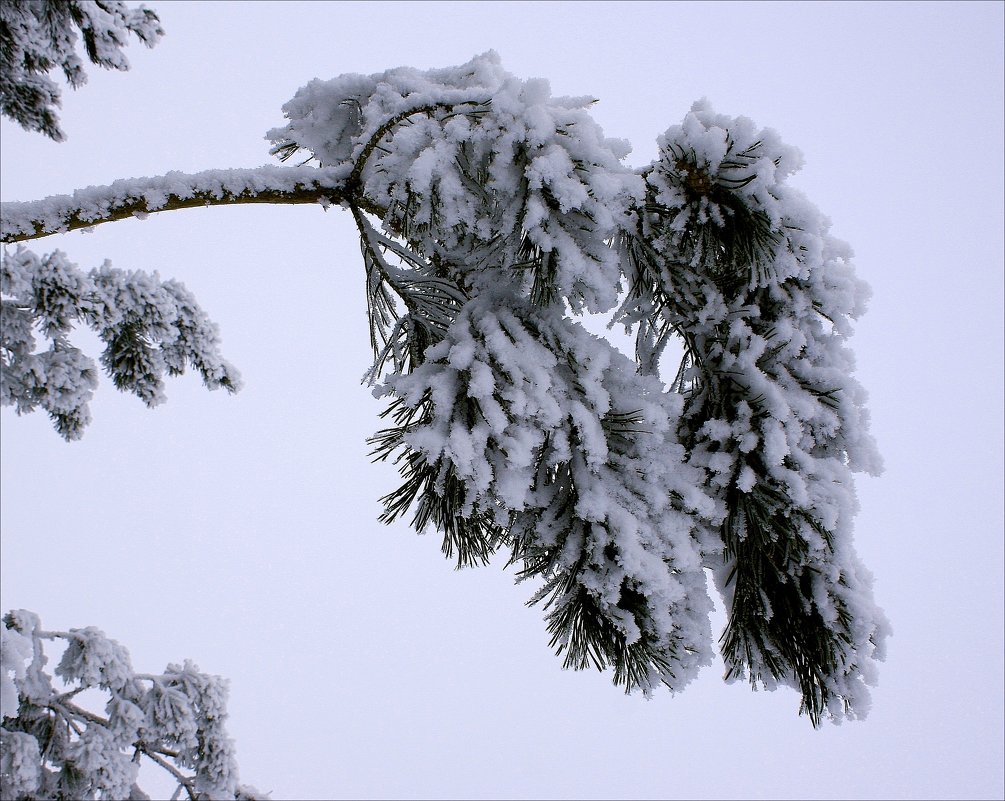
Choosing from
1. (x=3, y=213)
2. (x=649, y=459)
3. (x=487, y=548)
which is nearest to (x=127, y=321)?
(x=3, y=213)

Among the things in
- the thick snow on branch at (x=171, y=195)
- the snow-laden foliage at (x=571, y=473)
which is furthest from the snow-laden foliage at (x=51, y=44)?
the snow-laden foliage at (x=571, y=473)

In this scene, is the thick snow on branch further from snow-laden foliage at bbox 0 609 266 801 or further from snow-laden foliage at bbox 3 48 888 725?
snow-laden foliage at bbox 0 609 266 801

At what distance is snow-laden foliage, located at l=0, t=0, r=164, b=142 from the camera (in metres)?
2.30

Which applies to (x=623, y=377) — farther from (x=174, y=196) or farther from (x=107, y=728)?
(x=107, y=728)

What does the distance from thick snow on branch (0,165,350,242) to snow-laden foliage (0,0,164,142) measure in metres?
0.57

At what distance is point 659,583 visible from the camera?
1.68 m

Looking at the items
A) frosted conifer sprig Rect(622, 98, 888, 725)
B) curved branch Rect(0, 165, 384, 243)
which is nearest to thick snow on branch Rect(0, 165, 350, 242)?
curved branch Rect(0, 165, 384, 243)

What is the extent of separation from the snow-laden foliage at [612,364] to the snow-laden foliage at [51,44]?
603 millimetres

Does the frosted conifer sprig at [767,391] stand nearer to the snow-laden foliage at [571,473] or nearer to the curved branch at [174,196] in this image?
the snow-laden foliage at [571,473]

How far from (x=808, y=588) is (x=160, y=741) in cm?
354

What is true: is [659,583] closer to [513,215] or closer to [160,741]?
[513,215]

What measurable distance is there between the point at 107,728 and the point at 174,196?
2934 millimetres

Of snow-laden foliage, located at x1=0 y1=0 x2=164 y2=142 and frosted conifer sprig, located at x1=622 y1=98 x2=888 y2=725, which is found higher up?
snow-laden foliage, located at x1=0 y1=0 x2=164 y2=142

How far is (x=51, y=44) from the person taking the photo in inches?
99.3
